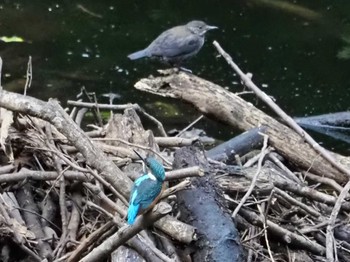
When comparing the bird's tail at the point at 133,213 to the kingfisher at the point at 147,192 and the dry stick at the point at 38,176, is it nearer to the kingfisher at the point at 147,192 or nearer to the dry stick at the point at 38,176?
the kingfisher at the point at 147,192

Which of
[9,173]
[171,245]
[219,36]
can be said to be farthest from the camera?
[219,36]

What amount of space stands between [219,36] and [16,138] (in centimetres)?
706

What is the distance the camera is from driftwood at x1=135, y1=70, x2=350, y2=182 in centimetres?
420

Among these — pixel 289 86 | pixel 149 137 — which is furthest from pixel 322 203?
pixel 289 86

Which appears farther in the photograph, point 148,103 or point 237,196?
point 148,103

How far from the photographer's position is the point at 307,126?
7.80 metres

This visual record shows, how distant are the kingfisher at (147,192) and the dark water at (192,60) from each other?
4.88 meters

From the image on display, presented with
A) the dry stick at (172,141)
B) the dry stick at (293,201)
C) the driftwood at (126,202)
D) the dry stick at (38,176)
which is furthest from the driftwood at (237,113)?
the dry stick at (38,176)

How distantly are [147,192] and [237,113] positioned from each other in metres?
2.25

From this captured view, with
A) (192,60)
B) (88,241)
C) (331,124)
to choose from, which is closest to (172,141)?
(88,241)

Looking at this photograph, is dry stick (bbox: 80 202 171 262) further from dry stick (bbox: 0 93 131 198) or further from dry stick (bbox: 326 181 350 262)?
dry stick (bbox: 326 181 350 262)

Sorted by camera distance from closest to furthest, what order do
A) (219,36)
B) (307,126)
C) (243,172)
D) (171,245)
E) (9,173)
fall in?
(171,245)
(9,173)
(243,172)
(307,126)
(219,36)

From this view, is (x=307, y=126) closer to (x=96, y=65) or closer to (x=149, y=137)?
(x=96, y=65)

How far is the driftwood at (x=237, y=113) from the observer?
4199 millimetres
